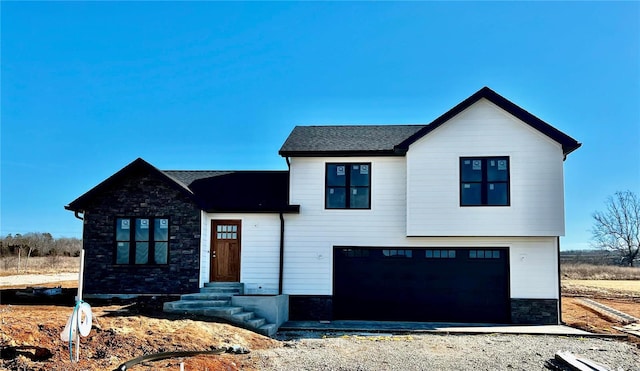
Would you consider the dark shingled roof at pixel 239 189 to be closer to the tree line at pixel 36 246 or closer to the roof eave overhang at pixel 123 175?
the roof eave overhang at pixel 123 175

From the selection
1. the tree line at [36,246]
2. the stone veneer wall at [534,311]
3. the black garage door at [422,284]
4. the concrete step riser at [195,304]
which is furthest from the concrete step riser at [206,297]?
the tree line at [36,246]

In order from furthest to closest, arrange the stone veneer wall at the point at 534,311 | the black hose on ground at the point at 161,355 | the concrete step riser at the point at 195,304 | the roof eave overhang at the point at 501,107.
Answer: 1. the stone veneer wall at the point at 534,311
2. the roof eave overhang at the point at 501,107
3. the concrete step riser at the point at 195,304
4. the black hose on ground at the point at 161,355

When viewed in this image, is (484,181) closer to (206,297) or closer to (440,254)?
(440,254)

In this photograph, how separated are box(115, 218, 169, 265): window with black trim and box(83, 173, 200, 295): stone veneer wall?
153 millimetres

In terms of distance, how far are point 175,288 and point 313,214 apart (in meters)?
4.58

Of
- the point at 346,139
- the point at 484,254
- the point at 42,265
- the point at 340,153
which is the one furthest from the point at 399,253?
the point at 42,265

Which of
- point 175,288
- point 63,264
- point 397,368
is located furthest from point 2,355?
point 63,264

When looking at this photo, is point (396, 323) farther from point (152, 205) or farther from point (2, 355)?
point (2, 355)

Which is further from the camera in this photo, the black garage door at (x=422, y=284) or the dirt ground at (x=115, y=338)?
the black garage door at (x=422, y=284)

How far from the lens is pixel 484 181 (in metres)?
15.9

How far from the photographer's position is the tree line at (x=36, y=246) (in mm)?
39625

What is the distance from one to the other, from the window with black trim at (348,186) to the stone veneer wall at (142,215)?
4040 mm

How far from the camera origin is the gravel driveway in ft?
33.4

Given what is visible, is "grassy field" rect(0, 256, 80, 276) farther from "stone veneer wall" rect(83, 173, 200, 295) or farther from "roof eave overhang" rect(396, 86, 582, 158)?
"roof eave overhang" rect(396, 86, 582, 158)
